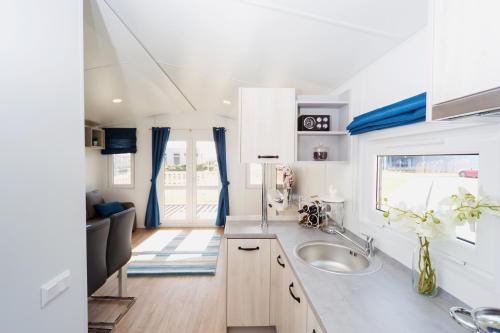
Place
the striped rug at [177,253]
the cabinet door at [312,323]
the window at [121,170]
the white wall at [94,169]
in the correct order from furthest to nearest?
1. the window at [121,170]
2. the white wall at [94,169]
3. the striped rug at [177,253]
4. the cabinet door at [312,323]

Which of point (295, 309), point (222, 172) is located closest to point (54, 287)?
point (295, 309)

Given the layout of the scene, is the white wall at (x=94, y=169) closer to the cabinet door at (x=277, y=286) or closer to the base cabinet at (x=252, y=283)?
the base cabinet at (x=252, y=283)

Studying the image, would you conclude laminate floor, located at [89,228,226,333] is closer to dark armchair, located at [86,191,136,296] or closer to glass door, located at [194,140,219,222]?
dark armchair, located at [86,191,136,296]

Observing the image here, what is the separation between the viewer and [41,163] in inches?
38.9

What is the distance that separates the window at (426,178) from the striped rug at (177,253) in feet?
8.15

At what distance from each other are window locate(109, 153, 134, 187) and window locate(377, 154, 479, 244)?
505 cm

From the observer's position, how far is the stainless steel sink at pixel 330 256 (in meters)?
1.66

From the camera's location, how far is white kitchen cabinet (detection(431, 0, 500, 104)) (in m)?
0.58

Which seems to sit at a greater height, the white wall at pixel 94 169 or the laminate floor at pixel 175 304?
the white wall at pixel 94 169

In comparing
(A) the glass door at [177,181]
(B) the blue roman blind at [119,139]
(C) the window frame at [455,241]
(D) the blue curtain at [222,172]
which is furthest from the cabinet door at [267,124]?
(B) the blue roman blind at [119,139]

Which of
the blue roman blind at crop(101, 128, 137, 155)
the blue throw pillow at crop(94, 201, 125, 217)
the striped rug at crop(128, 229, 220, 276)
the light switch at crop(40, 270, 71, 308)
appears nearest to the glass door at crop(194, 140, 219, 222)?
the striped rug at crop(128, 229, 220, 276)

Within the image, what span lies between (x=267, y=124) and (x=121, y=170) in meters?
4.43

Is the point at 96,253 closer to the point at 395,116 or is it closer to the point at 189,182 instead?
the point at 395,116

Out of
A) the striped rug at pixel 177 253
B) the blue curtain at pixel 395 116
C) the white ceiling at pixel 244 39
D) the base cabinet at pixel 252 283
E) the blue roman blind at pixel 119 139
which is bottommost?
the striped rug at pixel 177 253
